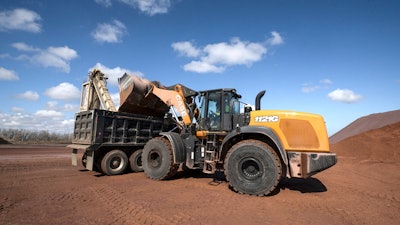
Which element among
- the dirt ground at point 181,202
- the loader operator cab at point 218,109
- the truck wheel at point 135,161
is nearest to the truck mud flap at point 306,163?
the dirt ground at point 181,202

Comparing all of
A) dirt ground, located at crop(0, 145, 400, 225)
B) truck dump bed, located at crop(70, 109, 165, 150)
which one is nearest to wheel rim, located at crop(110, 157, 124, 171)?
truck dump bed, located at crop(70, 109, 165, 150)

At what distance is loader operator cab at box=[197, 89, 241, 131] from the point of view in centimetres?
772

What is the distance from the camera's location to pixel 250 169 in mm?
6477

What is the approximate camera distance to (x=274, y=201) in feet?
19.1

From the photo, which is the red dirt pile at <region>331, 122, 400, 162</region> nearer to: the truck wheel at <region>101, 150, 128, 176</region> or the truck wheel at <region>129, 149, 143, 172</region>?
the truck wheel at <region>129, 149, 143, 172</region>

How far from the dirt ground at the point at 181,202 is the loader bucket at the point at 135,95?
9.43 ft

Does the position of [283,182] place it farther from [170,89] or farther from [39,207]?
[39,207]

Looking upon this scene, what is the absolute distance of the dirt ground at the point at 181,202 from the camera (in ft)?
14.9

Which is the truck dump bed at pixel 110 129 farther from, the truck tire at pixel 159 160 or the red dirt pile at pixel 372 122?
the red dirt pile at pixel 372 122

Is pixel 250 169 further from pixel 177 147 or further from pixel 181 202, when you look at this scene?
pixel 177 147

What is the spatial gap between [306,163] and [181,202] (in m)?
3.08

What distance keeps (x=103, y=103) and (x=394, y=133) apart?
16799 mm

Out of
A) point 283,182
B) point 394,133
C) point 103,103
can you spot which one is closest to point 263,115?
point 283,182

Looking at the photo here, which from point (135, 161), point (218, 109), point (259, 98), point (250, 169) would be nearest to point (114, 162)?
point (135, 161)
